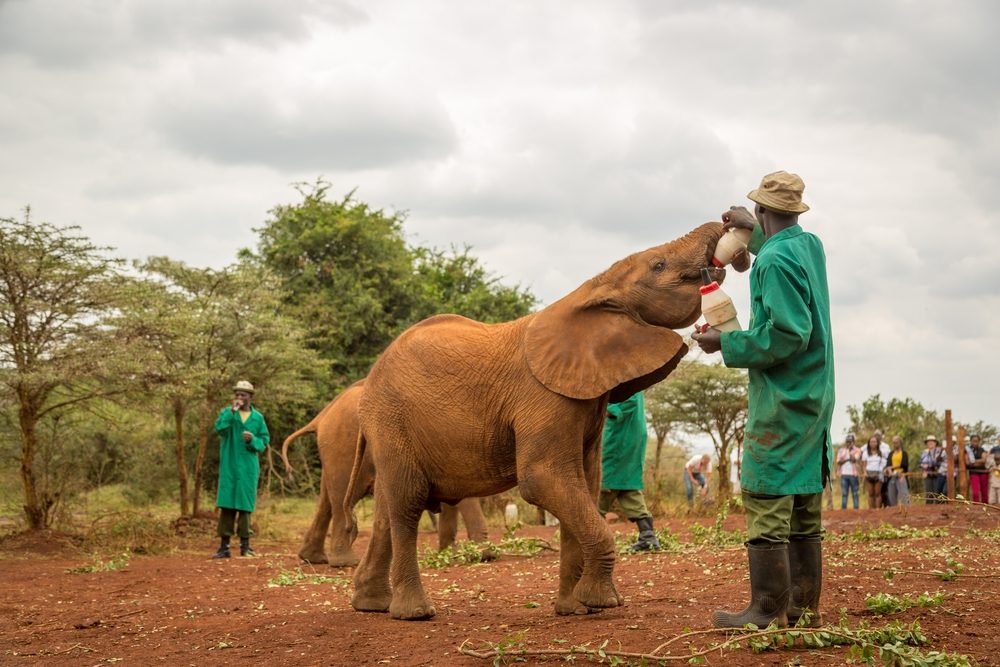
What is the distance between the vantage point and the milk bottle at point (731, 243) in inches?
222

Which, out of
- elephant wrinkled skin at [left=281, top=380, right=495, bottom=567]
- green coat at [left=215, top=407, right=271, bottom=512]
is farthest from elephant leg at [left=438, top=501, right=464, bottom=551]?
green coat at [left=215, top=407, right=271, bottom=512]

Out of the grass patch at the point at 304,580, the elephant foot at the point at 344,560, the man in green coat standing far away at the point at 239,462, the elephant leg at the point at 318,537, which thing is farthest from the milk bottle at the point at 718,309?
the man in green coat standing far away at the point at 239,462

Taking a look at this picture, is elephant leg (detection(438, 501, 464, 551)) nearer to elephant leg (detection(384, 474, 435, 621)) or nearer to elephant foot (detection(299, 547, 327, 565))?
elephant foot (detection(299, 547, 327, 565))

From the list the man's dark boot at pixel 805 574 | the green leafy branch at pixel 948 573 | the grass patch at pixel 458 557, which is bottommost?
the grass patch at pixel 458 557

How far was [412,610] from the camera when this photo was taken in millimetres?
6551

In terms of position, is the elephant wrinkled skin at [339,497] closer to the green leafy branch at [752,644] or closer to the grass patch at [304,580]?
the grass patch at [304,580]

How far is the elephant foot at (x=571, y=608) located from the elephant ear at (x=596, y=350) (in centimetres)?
126

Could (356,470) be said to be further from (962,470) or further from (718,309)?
(962,470)

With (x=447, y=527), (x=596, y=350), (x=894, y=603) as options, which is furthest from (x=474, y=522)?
(x=894, y=603)

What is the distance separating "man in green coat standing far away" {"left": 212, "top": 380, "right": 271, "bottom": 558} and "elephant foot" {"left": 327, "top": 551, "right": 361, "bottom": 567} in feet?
8.53

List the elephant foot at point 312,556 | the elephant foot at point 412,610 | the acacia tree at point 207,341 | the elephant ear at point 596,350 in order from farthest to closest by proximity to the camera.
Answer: the acacia tree at point 207,341 < the elephant foot at point 312,556 < the elephant foot at point 412,610 < the elephant ear at point 596,350

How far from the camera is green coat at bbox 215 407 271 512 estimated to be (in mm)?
13148

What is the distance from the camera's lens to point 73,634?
6.91 m

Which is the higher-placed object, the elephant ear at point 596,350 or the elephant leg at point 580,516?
the elephant ear at point 596,350
